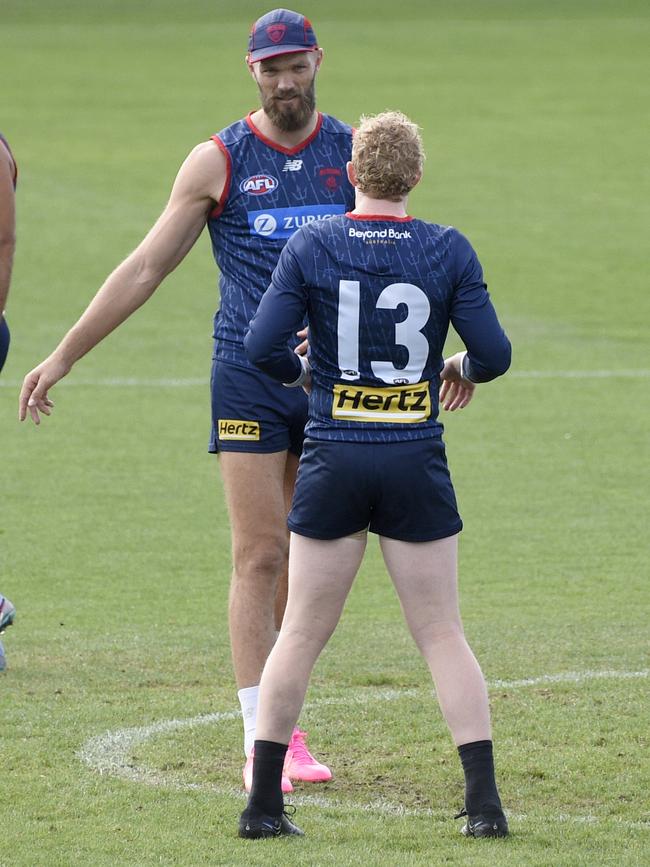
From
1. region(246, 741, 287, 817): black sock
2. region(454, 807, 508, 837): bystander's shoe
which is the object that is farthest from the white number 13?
region(454, 807, 508, 837): bystander's shoe

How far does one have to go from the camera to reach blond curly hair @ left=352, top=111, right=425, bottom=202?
437 centimetres

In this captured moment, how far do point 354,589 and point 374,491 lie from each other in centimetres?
357

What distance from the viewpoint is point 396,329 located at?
4402mm

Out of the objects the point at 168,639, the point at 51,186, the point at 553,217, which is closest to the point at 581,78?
the point at 553,217

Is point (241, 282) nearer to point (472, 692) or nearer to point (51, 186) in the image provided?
point (472, 692)

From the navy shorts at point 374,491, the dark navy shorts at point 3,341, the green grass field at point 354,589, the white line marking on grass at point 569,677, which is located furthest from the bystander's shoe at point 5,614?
the navy shorts at point 374,491

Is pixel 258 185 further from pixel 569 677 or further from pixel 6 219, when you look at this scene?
pixel 569 677

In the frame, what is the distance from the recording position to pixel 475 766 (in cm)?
446

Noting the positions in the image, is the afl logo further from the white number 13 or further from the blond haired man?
the white number 13

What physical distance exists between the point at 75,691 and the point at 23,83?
29.4 metres

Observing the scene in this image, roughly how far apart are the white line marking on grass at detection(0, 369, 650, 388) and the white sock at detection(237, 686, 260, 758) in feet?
28.1

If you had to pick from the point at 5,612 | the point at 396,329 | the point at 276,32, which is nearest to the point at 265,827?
the point at 396,329

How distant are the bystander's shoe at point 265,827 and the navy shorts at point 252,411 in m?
1.27

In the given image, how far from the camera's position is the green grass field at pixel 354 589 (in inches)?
186
